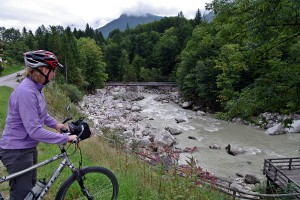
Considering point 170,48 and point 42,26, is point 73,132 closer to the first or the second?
point 170,48

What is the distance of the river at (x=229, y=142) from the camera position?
15.1m

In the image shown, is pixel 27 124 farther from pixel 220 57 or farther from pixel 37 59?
pixel 220 57

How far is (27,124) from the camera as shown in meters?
2.77

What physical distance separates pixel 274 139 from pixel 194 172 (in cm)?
1925

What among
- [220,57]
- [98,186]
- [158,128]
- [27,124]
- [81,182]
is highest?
[220,57]

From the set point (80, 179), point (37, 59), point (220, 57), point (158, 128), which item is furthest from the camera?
point (220, 57)

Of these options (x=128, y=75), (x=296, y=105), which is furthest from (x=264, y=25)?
(x=128, y=75)

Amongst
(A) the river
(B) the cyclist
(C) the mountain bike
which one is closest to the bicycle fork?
(C) the mountain bike

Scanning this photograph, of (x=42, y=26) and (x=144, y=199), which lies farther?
(x=42, y=26)

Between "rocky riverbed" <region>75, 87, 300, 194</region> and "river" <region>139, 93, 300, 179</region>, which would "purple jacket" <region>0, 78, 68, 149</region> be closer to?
"rocky riverbed" <region>75, 87, 300, 194</region>

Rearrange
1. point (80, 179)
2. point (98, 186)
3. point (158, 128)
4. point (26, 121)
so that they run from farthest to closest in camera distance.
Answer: point (158, 128)
point (98, 186)
point (80, 179)
point (26, 121)

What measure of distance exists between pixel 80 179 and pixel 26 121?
103cm

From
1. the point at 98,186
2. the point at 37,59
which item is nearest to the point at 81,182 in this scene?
the point at 98,186

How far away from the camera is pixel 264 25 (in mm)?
6523
